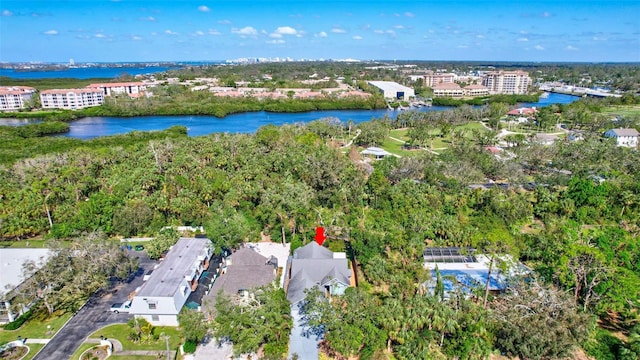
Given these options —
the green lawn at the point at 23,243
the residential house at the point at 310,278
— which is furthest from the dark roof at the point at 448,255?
the green lawn at the point at 23,243

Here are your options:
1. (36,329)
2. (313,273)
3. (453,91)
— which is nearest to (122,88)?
(453,91)

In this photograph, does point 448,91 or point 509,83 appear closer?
point 448,91

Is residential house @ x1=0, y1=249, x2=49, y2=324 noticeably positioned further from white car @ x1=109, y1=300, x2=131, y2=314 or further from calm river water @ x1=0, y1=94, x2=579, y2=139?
calm river water @ x1=0, y1=94, x2=579, y2=139

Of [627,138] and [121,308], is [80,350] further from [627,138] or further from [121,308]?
[627,138]

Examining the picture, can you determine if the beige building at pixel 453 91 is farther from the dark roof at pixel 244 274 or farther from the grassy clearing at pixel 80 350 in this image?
the grassy clearing at pixel 80 350

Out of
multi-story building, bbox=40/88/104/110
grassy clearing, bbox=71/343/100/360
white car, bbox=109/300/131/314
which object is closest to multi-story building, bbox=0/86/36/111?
multi-story building, bbox=40/88/104/110

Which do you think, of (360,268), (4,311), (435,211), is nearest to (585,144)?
(435,211)
